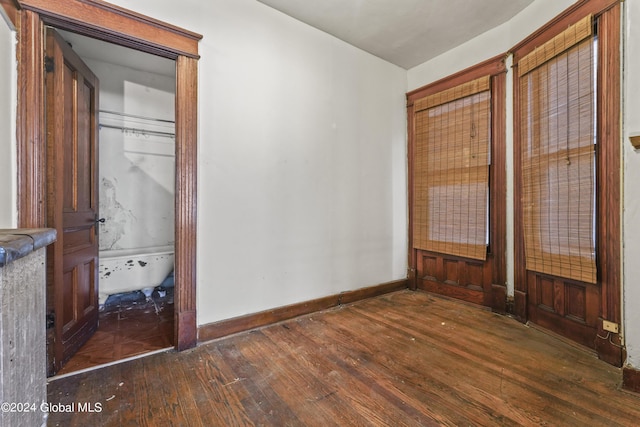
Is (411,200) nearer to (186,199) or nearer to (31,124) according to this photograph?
(186,199)

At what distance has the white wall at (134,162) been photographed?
3100 millimetres

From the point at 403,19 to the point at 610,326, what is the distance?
290 cm

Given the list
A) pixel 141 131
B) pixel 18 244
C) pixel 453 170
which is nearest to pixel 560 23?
pixel 453 170

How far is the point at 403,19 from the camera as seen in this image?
260cm

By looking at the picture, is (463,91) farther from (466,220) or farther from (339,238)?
(339,238)

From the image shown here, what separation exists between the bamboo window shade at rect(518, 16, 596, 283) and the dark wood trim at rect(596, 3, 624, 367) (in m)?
0.05

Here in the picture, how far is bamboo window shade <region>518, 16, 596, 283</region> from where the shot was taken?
1.99 meters

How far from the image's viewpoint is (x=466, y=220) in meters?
2.96

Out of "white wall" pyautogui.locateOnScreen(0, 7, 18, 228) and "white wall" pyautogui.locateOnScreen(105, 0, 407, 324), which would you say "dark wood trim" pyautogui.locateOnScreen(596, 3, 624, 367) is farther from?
"white wall" pyautogui.locateOnScreen(0, 7, 18, 228)

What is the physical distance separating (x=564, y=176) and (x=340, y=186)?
1.85 meters

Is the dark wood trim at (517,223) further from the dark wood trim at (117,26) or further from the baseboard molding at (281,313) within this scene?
the dark wood trim at (117,26)

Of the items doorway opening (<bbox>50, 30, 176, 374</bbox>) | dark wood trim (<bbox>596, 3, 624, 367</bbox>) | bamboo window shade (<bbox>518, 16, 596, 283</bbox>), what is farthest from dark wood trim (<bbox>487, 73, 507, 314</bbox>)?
doorway opening (<bbox>50, 30, 176, 374</bbox>)

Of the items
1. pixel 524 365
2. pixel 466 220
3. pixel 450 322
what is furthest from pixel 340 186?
pixel 524 365

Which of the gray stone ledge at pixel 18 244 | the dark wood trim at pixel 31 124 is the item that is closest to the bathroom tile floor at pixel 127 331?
the dark wood trim at pixel 31 124
